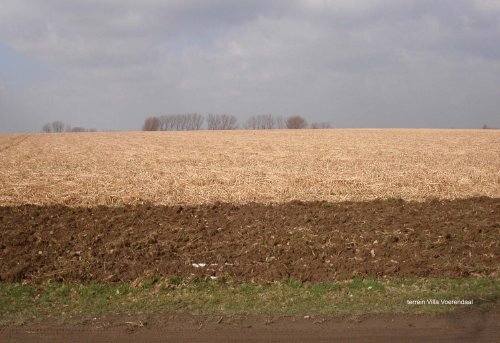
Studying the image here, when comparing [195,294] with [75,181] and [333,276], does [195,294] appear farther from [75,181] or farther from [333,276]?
[75,181]

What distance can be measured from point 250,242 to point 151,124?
4222 inches

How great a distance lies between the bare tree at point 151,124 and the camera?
11188 cm

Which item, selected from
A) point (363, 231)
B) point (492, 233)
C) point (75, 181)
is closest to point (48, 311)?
point (363, 231)

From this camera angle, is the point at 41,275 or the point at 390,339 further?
the point at 41,275

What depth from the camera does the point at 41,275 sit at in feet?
23.8

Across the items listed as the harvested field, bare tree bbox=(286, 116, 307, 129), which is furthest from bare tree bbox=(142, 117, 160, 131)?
the harvested field

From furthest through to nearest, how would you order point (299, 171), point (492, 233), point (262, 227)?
point (299, 171), point (262, 227), point (492, 233)

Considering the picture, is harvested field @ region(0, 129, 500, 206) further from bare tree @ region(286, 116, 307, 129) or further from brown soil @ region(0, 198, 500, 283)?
bare tree @ region(286, 116, 307, 129)

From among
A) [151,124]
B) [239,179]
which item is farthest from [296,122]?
[239,179]

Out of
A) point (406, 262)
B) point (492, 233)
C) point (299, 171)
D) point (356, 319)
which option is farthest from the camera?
point (299, 171)

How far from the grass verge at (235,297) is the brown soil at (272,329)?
8.7 inches

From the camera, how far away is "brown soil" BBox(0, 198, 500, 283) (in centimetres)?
731

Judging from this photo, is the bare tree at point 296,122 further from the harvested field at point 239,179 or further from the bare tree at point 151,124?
the harvested field at point 239,179

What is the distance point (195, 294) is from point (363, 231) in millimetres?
4200
